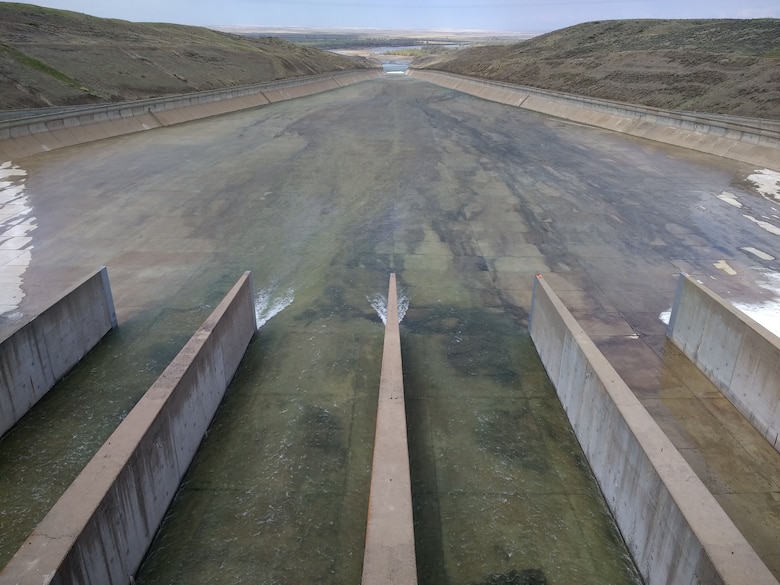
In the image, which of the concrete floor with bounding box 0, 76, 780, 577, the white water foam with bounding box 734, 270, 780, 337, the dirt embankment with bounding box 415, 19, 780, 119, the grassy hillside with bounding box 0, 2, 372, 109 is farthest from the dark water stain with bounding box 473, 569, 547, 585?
the grassy hillside with bounding box 0, 2, 372, 109

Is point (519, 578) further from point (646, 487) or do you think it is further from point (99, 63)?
point (99, 63)

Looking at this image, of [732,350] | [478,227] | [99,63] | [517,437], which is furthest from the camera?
[99,63]

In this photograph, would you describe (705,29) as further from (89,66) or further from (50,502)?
(50,502)

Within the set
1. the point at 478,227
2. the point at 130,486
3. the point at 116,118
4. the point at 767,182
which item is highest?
the point at 116,118

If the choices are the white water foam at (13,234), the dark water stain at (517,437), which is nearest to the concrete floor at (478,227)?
the white water foam at (13,234)

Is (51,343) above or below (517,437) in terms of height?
above

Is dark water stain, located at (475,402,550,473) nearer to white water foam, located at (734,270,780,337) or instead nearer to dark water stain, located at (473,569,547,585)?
dark water stain, located at (473,569,547,585)

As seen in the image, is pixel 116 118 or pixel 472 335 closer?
pixel 472 335

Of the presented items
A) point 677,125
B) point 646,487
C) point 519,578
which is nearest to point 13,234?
point 519,578
